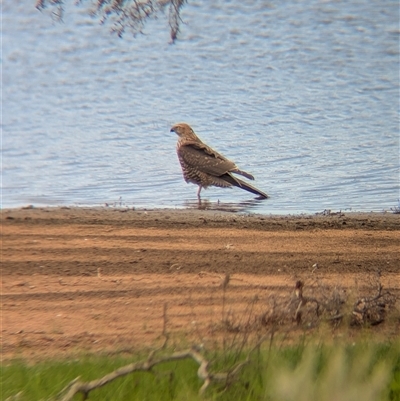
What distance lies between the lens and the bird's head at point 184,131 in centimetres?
860

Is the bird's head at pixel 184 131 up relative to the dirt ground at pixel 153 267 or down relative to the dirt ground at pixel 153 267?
up

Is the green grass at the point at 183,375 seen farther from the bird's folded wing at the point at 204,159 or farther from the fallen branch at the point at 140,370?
the bird's folded wing at the point at 204,159

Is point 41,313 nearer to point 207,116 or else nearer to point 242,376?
point 242,376

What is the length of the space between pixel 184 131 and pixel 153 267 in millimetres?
2338

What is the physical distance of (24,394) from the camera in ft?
13.9

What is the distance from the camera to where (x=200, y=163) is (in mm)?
8703

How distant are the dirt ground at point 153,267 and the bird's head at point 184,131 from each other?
48.1 inches

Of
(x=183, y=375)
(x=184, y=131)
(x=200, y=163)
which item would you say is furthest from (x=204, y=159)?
(x=183, y=375)

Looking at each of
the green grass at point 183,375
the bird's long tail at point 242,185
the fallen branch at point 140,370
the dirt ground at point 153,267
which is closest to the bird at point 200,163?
the bird's long tail at point 242,185

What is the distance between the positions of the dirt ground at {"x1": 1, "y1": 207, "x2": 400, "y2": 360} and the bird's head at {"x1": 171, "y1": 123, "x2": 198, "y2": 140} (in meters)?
1.22

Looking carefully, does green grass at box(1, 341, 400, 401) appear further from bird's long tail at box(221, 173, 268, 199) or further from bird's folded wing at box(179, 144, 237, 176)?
bird's folded wing at box(179, 144, 237, 176)

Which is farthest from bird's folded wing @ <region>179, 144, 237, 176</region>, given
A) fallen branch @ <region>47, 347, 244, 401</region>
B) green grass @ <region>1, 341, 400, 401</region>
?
fallen branch @ <region>47, 347, 244, 401</region>

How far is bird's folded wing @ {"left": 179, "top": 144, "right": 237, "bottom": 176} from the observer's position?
8581 mm

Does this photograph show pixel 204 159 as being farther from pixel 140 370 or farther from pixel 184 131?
pixel 140 370
